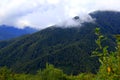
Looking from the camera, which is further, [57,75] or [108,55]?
[57,75]

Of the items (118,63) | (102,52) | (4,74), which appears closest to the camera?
(102,52)

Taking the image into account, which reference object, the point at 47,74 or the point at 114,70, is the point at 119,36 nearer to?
the point at 114,70

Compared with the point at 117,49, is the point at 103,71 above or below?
below

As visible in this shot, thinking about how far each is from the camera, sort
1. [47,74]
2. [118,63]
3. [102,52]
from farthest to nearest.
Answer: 1. [47,74]
2. [118,63]
3. [102,52]

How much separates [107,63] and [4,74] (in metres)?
121

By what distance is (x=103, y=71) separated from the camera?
38.4ft

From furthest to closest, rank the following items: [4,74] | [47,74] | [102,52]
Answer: [47,74], [4,74], [102,52]

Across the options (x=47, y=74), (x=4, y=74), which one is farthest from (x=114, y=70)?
(x=47, y=74)

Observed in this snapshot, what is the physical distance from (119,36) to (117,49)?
64 cm

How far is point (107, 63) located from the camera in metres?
10.9

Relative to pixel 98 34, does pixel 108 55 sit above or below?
below

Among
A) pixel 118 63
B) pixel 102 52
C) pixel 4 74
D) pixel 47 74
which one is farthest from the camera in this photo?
pixel 47 74

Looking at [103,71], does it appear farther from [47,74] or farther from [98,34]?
[47,74]

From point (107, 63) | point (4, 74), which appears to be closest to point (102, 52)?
point (107, 63)
